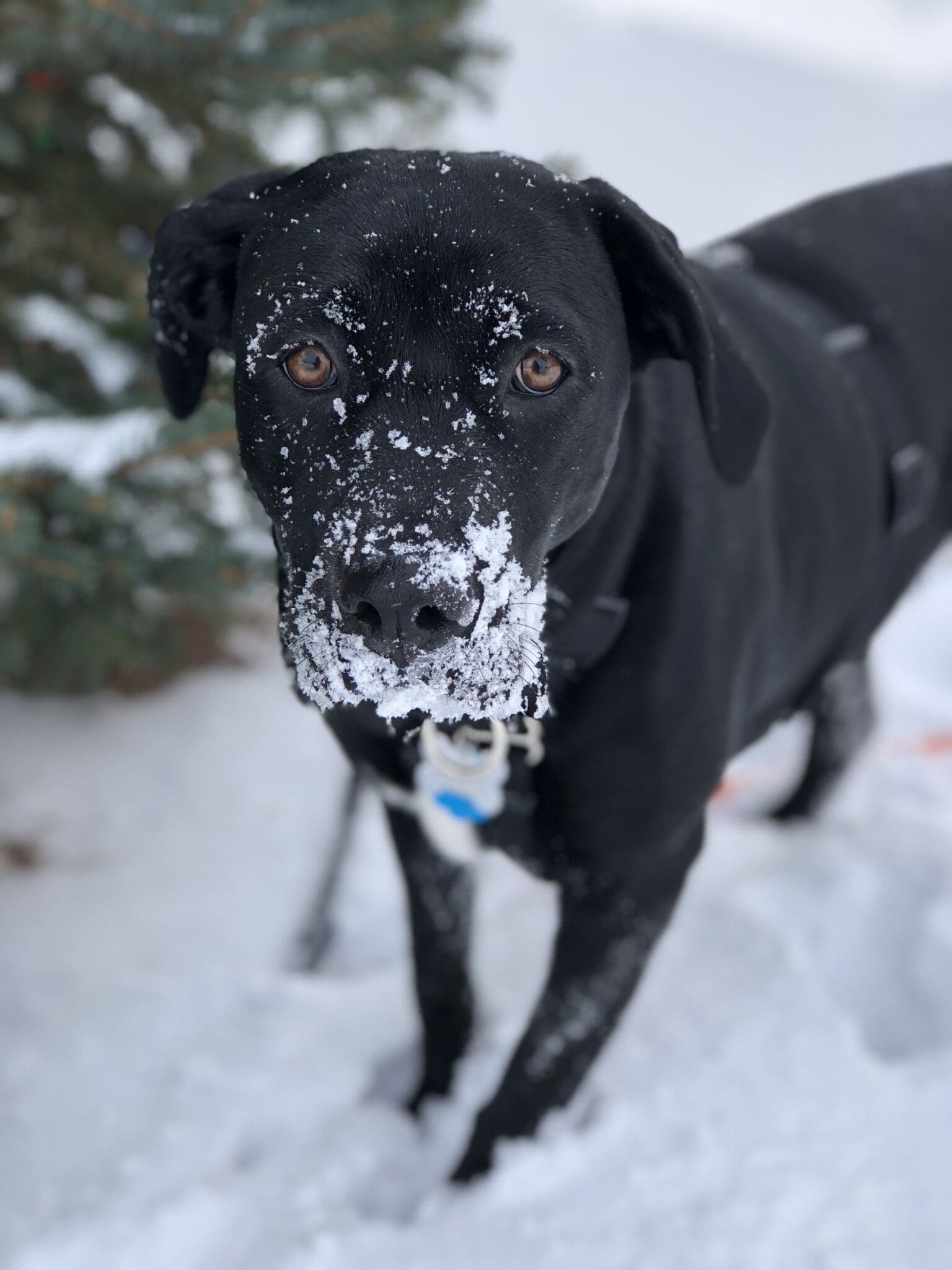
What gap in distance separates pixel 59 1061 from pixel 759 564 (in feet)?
5.16

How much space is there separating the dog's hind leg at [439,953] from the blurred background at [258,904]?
8cm

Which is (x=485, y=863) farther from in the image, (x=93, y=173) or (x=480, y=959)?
(x=93, y=173)

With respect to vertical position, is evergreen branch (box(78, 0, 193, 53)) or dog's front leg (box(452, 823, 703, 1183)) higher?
evergreen branch (box(78, 0, 193, 53))

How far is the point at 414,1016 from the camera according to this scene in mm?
2082

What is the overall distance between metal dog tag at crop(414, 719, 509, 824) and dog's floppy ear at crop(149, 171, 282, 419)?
585 millimetres

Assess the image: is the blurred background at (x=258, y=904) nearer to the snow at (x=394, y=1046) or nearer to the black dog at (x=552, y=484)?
the snow at (x=394, y=1046)

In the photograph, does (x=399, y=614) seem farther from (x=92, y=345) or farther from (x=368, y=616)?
(x=92, y=345)

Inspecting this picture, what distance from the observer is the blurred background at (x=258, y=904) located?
161 centimetres

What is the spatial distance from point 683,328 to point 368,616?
54 centimetres

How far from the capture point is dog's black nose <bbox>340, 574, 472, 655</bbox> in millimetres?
969

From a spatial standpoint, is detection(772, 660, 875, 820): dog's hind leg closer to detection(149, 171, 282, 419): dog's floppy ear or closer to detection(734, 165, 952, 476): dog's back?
detection(734, 165, 952, 476): dog's back

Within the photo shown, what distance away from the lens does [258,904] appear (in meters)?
2.42

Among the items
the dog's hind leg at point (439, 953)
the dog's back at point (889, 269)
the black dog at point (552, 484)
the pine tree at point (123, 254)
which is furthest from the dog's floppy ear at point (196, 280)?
the dog's back at point (889, 269)

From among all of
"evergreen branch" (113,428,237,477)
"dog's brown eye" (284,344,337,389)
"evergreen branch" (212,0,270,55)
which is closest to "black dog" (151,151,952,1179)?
"dog's brown eye" (284,344,337,389)
